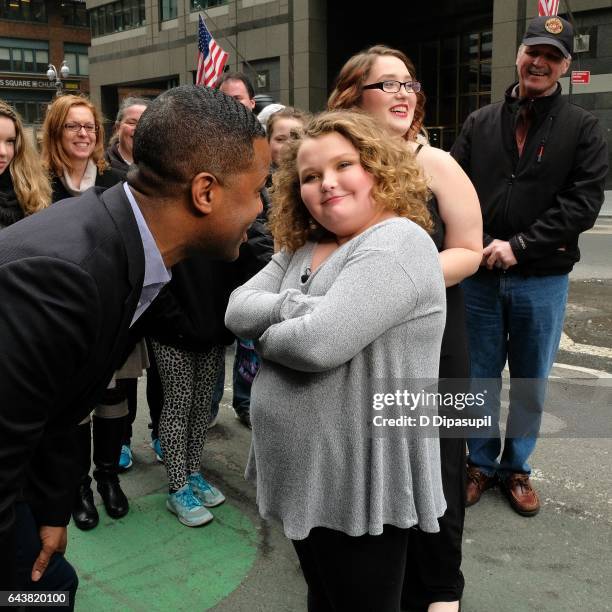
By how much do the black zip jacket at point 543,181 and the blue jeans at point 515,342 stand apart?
0.11m

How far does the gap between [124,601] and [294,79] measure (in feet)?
89.4

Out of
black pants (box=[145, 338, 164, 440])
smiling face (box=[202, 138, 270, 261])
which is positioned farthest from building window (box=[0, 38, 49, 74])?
smiling face (box=[202, 138, 270, 261])

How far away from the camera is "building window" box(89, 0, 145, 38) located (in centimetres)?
3600

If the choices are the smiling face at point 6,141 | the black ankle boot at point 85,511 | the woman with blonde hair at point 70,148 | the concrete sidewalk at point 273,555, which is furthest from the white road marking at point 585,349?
the smiling face at point 6,141

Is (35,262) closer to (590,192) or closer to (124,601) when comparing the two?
(124,601)

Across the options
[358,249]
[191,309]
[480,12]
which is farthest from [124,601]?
[480,12]

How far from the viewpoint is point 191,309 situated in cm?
331

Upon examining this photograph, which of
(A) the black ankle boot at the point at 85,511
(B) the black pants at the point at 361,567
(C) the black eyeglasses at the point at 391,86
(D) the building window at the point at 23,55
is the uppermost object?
(D) the building window at the point at 23,55

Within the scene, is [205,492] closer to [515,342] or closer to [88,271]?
[515,342]

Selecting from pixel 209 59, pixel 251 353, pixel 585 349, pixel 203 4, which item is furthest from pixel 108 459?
pixel 203 4

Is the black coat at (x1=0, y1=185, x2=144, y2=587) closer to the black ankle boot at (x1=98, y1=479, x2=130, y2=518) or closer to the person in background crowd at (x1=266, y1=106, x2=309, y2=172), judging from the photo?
the black ankle boot at (x1=98, y1=479, x2=130, y2=518)

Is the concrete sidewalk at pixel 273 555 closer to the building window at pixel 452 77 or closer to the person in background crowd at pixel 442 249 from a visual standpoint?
the person in background crowd at pixel 442 249

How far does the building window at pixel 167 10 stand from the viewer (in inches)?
1321

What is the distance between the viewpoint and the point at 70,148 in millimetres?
3963
